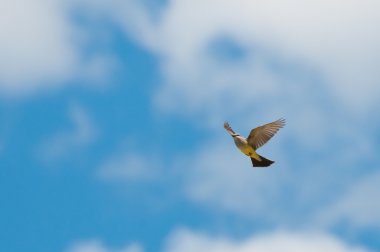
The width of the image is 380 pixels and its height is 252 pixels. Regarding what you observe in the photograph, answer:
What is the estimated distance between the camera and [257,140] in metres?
55.3

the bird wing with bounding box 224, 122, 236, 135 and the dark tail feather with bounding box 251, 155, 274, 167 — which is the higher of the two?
the bird wing with bounding box 224, 122, 236, 135

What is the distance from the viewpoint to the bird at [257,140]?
54.7 metres

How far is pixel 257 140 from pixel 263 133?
439mm

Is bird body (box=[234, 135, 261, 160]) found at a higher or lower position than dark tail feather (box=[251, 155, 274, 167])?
higher

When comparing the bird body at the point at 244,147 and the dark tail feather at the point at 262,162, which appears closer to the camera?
the dark tail feather at the point at 262,162

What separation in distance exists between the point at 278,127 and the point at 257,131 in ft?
3.02

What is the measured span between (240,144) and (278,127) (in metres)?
1.88

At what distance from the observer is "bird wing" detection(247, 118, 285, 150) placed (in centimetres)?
5459

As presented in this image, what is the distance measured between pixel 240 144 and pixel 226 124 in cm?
197

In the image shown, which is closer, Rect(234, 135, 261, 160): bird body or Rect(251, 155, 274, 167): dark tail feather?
Rect(251, 155, 274, 167): dark tail feather

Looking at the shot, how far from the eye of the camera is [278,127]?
54625mm

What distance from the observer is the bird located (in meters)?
54.7

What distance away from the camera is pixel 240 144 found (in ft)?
182

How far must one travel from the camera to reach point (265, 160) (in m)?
55.4
